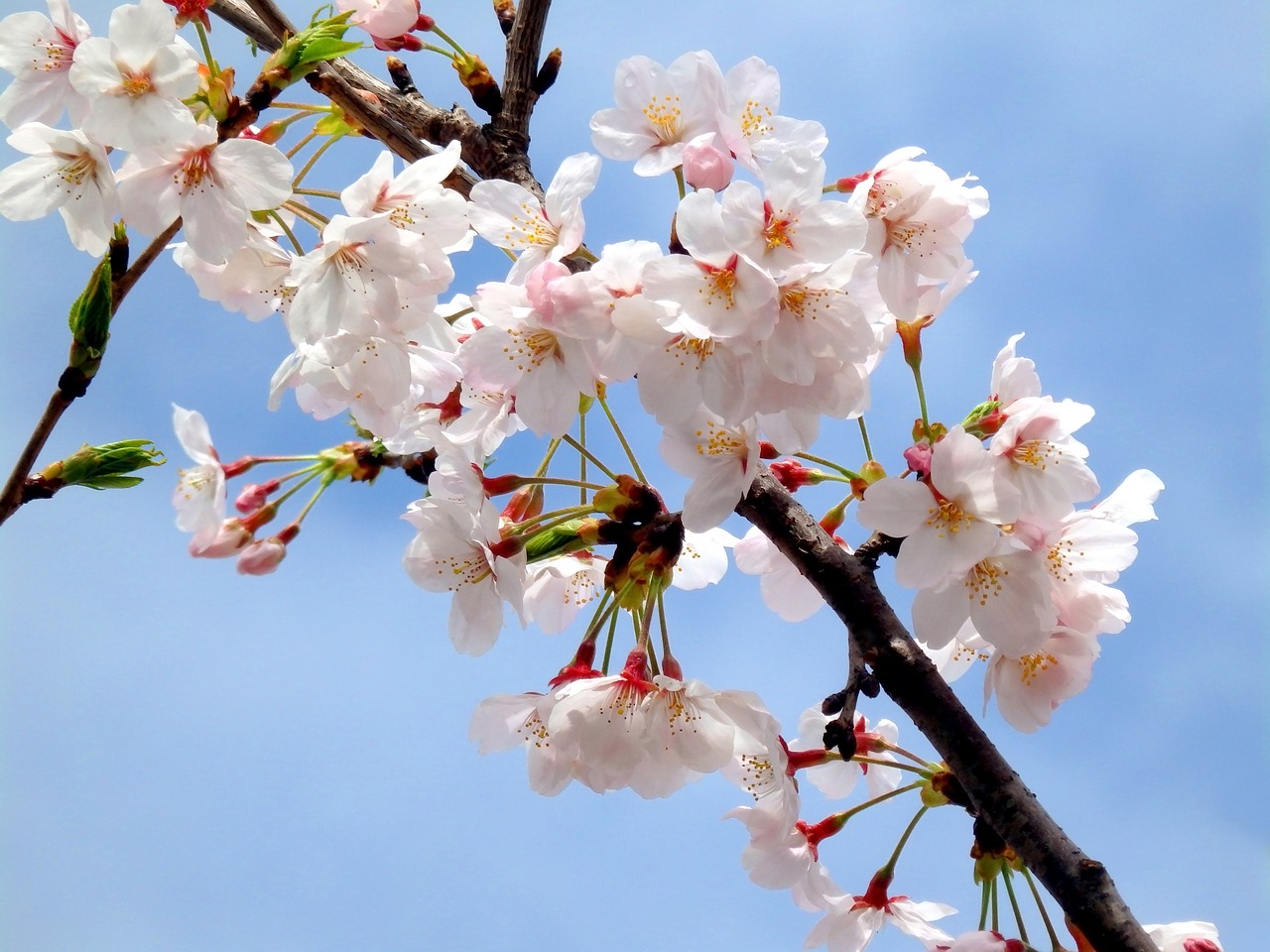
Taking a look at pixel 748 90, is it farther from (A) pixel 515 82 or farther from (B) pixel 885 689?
(B) pixel 885 689

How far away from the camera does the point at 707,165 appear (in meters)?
1.65

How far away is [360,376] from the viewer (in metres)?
1.83

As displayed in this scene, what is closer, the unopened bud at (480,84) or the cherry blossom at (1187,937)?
the cherry blossom at (1187,937)

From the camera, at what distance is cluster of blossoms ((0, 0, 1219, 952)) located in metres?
1.53

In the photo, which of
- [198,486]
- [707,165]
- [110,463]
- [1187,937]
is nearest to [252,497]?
[198,486]

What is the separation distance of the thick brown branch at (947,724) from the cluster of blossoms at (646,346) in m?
0.08

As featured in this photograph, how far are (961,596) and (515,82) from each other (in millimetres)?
1399

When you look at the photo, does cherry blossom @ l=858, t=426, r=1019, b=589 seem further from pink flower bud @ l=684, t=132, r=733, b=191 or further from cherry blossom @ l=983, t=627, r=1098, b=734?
pink flower bud @ l=684, t=132, r=733, b=191

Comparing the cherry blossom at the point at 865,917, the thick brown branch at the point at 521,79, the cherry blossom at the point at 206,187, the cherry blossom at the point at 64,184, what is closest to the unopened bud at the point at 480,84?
the thick brown branch at the point at 521,79

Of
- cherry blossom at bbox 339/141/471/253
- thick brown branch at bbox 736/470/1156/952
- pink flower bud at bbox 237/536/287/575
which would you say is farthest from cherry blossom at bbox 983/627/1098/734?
pink flower bud at bbox 237/536/287/575

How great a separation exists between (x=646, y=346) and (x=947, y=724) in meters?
0.80

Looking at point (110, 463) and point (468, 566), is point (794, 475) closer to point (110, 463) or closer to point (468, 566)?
point (468, 566)

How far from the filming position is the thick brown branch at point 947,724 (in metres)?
1.57

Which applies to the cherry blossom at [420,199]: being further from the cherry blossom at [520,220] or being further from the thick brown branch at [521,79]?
the thick brown branch at [521,79]
